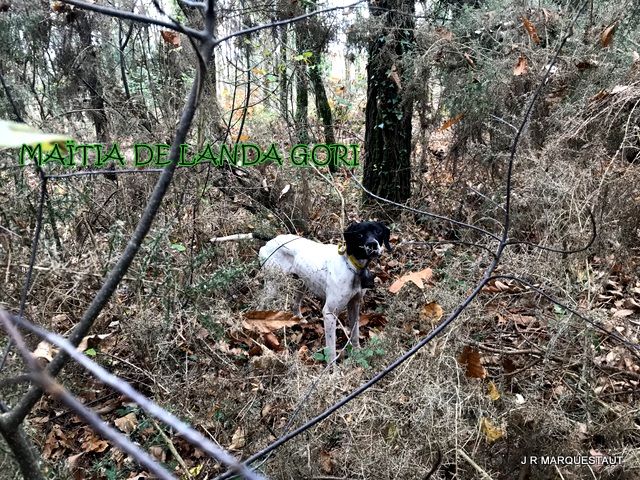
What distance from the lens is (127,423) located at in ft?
10.3

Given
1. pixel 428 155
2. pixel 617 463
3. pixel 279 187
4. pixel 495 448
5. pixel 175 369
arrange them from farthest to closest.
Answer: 1. pixel 428 155
2. pixel 279 187
3. pixel 175 369
4. pixel 495 448
5. pixel 617 463

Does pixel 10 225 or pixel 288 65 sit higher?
pixel 288 65

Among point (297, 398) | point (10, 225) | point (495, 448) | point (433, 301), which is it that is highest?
point (10, 225)

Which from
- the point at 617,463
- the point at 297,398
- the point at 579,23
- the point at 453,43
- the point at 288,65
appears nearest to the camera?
the point at 617,463

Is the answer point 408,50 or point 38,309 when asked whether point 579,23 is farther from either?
point 38,309

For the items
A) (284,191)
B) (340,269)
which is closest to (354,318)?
(340,269)

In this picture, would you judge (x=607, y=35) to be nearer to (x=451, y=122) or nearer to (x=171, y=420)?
(x=451, y=122)

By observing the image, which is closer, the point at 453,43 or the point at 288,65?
the point at 453,43

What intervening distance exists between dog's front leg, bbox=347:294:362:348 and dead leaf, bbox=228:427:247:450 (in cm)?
125

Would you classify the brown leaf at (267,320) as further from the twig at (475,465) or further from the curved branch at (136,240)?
the curved branch at (136,240)

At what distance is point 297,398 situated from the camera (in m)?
2.65

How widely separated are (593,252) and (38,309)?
362cm

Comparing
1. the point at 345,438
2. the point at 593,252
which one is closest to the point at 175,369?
the point at 345,438

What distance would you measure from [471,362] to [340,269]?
144 cm
